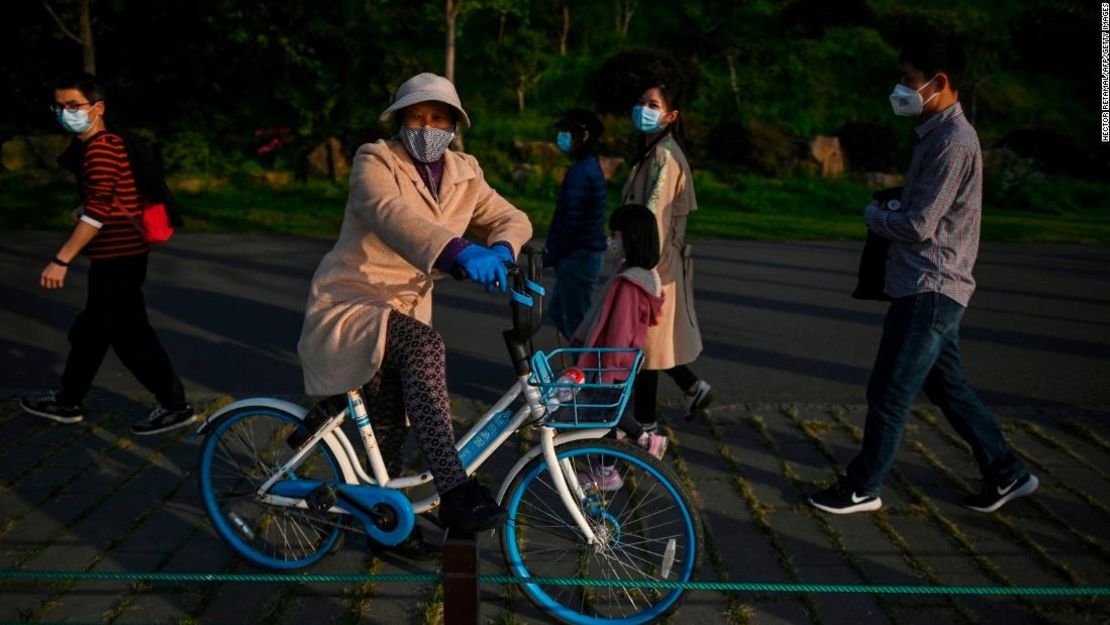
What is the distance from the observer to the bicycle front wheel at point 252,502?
12.3 feet

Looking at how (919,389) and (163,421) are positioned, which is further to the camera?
(163,421)

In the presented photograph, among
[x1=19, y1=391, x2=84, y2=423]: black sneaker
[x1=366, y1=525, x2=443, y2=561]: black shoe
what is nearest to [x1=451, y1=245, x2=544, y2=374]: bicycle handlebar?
[x1=366, y1=525, x2=443, y2=561]: black shoe

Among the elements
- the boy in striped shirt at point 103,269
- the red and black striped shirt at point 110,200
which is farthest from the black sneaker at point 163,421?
the red and black striped shirt at point 110,200

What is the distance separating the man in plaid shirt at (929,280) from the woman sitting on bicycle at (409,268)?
1749mm

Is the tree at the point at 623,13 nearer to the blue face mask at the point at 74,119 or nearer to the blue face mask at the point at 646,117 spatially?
the blue face mask at the point at 646,117

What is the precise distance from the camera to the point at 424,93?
329cm

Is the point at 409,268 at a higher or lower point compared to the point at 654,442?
higher

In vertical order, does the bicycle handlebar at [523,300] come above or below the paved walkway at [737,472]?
above

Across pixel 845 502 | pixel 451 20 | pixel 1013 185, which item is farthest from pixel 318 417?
pixel 1013 185

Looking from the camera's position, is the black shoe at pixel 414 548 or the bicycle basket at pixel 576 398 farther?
the black shoe at pixel 414 548

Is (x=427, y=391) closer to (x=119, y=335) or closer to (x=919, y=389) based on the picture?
(x=919, y=389)

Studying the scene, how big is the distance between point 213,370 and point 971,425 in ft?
15.5

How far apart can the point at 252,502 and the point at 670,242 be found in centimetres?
244

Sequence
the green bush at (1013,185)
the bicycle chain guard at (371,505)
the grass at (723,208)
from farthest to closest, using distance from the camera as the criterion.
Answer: the green bush at (1013,185), the grass at (723,208), the bicycle chain guard at (371,505)
